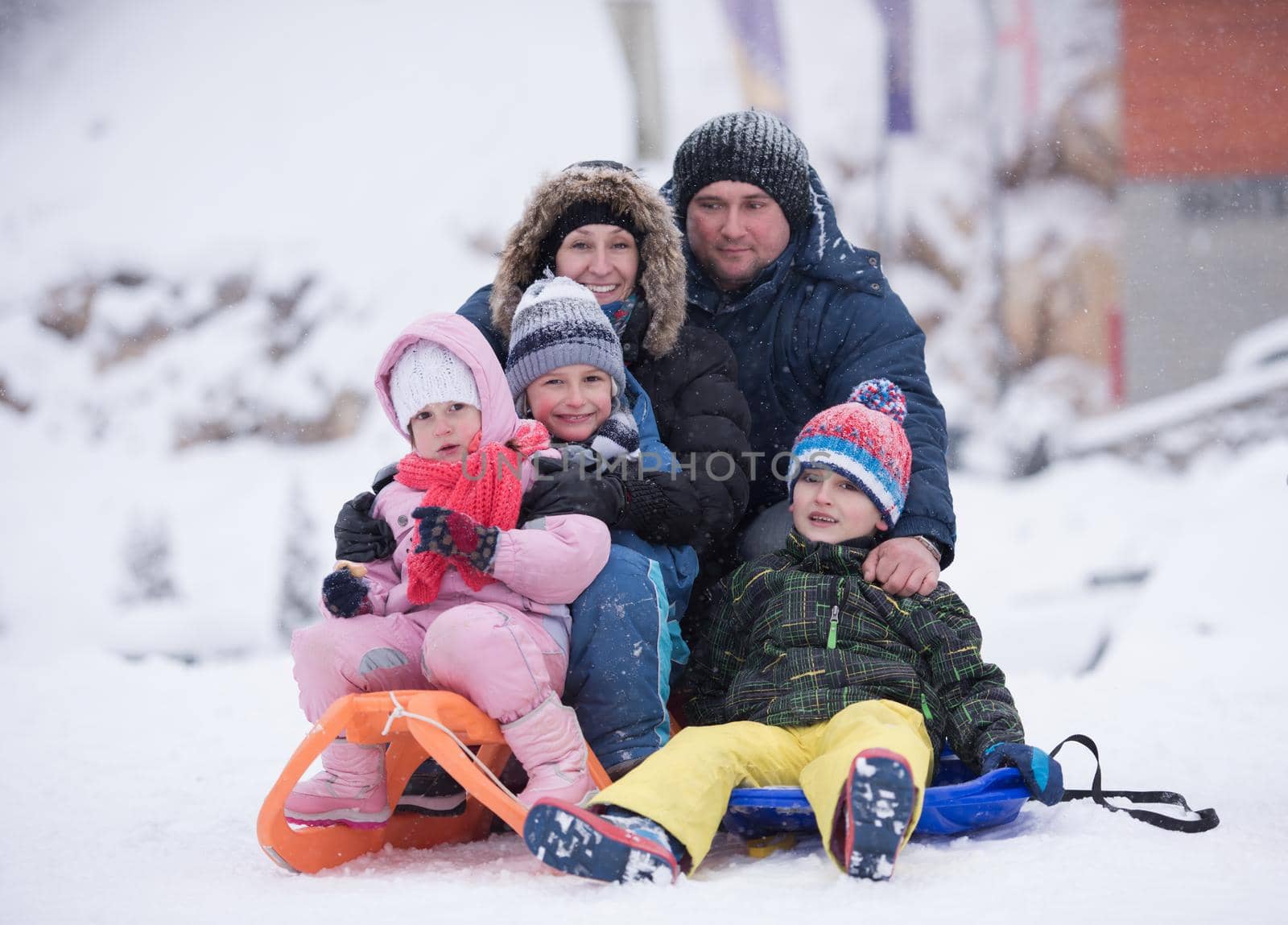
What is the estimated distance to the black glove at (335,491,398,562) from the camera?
1.81 metres

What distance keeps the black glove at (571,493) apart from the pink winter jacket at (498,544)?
1.1 inches

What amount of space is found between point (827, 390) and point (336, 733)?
1237 millimetres

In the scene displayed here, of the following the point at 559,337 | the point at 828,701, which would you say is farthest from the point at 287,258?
the point at 828,701

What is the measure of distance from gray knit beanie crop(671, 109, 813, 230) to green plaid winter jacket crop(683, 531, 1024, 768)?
0.81 m

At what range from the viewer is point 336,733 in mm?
1562

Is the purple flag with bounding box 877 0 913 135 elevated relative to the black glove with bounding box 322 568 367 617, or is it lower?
elevated

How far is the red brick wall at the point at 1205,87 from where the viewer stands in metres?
6.66

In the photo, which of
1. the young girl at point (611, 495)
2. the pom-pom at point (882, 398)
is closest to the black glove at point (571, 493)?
the young girl at point (611, 495)

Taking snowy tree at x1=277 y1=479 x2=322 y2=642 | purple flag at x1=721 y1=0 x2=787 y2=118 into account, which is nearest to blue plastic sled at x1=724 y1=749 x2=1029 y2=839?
snowy tree at x1=277 y1=479 x2=322 y2=642

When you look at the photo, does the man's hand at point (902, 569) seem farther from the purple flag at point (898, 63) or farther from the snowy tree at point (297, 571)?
the purple flag at point (898, 63)

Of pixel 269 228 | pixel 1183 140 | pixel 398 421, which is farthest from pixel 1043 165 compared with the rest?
pixel 398 421

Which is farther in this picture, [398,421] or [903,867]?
[398,421]

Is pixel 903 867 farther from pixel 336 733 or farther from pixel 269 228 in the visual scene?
pixel 269 228

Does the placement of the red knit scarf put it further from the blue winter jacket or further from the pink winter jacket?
the blue winter jacket
